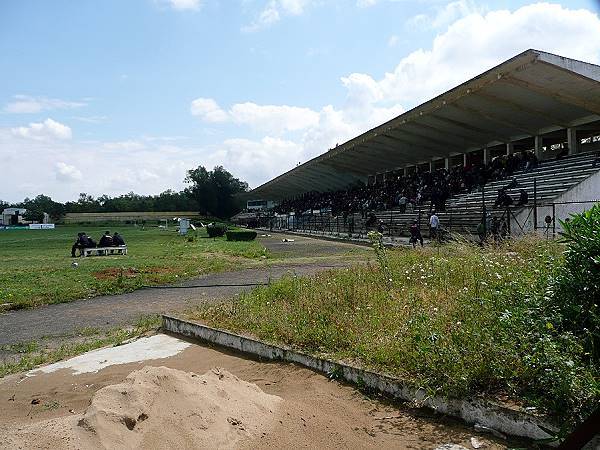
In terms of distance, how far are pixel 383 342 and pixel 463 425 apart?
4.43ft

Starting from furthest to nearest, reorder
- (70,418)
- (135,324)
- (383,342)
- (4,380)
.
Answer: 1. (135,324)
2. (4,380)
3. (383,342)
4. (70,418)

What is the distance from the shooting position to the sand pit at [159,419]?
12.1 feet

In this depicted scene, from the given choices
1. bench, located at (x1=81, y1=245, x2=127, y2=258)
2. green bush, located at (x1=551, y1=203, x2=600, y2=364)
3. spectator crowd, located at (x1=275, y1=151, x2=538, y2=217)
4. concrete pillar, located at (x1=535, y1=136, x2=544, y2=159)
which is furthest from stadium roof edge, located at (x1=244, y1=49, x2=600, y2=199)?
green bush, located at (x1=551, y1=203, x2=600, y2=364)

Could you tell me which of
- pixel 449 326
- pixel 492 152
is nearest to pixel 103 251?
pixel 449 326

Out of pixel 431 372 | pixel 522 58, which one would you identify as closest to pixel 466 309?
pixel 431 372

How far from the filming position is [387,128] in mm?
33969

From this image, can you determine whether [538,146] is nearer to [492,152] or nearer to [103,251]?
[492,152]

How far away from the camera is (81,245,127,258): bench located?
23516 millimetres

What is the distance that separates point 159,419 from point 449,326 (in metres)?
2.89

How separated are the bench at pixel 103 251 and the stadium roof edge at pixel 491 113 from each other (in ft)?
55.8

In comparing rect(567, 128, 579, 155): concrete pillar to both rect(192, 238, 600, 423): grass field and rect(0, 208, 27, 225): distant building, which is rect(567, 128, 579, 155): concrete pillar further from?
rect(0, 208, 27, 225): distant building

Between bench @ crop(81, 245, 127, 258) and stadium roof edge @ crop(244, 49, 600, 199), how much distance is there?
669 inches

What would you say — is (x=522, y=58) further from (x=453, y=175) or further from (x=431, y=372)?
(x=431, y=372)

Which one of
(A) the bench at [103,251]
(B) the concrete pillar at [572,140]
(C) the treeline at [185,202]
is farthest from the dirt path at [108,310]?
(C) the treeline at [185,202]
